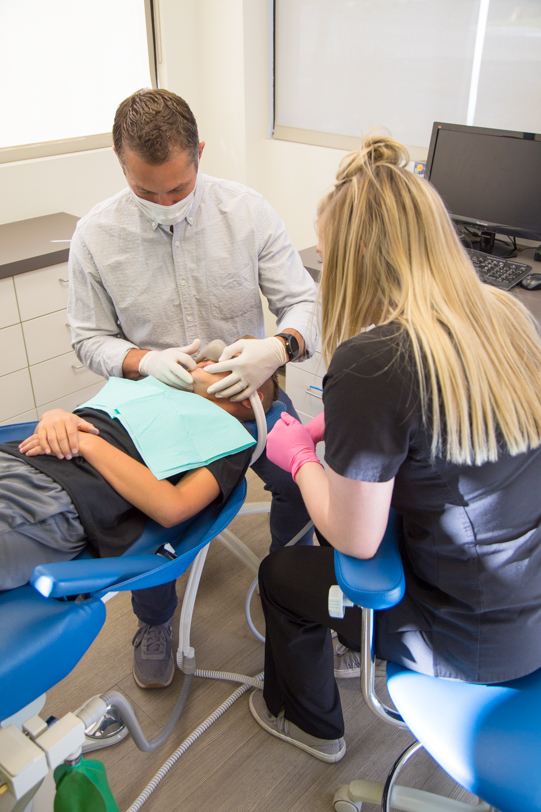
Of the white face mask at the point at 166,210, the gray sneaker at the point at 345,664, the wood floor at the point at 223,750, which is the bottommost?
the wood floor at the point at 223,750

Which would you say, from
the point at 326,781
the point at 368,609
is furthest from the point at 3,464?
the point at 326,781

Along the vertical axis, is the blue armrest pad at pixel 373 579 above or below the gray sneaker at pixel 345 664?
above

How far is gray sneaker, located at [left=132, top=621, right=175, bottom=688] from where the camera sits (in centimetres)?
154

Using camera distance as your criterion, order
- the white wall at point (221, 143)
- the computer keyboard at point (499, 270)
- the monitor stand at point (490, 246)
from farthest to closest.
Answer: the white wall at point (221, 143) → the monitor stand at point (490, 246) → the computer keyboard at point (499, 270)

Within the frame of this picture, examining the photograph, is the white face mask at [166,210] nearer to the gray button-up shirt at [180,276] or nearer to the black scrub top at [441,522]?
the gray button-up shirt at [180,276]

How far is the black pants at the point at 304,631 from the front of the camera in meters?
1.14

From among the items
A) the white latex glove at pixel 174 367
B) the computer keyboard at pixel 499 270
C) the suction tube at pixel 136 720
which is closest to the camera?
the suction tube at pixel 136 720

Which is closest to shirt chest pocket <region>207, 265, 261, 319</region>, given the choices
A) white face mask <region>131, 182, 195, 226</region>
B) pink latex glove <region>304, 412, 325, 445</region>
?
white face mask <region>131, 182, 195, 226</region>

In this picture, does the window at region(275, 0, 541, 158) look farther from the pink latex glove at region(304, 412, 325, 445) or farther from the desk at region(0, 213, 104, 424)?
the pink latex glove at region(304, 412, 325, 445)

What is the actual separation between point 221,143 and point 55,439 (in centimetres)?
216

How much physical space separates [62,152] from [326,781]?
2.57 metres

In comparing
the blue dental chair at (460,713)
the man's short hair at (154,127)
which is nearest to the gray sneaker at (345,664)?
the blue dental chair at (460,713)

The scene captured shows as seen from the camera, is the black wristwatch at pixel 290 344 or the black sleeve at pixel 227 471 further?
the black wristwatch at pixel 290 344

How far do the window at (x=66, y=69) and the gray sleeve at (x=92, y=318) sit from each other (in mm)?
1193
